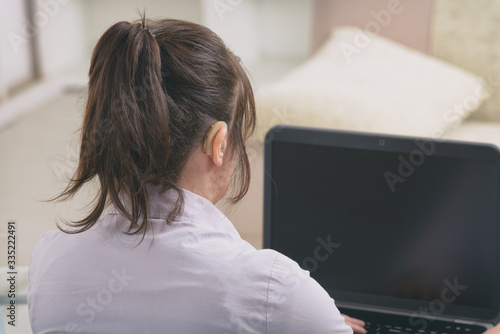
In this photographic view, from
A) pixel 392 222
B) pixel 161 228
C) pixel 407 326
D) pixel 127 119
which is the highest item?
pixel 127 119

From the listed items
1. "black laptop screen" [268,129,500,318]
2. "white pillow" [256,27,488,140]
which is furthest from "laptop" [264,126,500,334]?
"white pillow" [256,27,488,140]

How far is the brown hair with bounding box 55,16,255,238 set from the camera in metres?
0.70

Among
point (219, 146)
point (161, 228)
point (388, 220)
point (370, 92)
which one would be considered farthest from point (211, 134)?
point (370, 92)

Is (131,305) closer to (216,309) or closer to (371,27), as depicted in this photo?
(216,309)

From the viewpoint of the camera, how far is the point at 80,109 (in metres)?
0.84

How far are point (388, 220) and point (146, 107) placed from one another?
429mm

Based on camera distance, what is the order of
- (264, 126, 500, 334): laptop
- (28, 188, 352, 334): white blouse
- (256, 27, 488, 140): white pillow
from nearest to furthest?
1. (28, 188, 352, 334): white blouse
2. (264, 126, 500, 334): laptop
3. (256, 27, 488, 140): white pillow

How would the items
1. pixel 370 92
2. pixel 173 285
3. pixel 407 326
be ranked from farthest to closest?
pixel 370 92
pixel 407 326
pixel 173 285

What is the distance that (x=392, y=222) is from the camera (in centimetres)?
96

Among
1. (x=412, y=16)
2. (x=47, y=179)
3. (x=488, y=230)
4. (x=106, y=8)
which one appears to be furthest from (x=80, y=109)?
(x=106, y=8)

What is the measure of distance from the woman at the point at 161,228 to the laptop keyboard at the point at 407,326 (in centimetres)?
25

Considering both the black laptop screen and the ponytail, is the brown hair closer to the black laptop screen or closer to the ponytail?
the ponytail

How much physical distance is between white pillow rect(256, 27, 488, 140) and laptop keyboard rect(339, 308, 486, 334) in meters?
0.70

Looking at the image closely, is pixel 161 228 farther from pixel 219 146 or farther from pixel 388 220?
pixel 388 220
